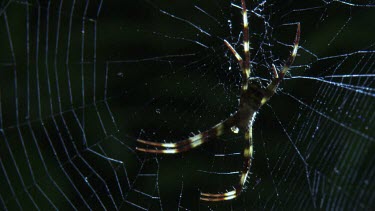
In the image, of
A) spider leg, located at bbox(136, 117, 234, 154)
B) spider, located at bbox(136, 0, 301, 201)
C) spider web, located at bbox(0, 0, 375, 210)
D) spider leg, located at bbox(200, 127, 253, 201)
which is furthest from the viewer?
spider web, located at bbox(0, 0, 375, 210)

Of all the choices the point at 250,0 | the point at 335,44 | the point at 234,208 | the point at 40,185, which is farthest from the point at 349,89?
the point at 40,185

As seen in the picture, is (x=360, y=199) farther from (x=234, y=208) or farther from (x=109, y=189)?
(x=109, y=189)

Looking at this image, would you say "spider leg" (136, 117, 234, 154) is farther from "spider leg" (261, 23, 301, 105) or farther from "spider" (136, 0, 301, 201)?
"spider leg" (261, 23, 301, 105)

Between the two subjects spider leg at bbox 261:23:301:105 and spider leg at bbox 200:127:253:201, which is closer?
spider leg at bbox 261:23:301:105

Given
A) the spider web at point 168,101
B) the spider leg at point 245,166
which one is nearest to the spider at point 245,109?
the spider leg at point 245,166

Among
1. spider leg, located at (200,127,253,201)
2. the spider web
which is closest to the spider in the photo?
spider leg, located at (200,127,253,201)

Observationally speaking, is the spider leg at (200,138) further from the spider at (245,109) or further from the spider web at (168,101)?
the spider web at (168,101)

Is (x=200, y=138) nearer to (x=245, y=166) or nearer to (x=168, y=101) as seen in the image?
(x=245, y=166)

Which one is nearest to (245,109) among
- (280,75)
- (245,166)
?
(280,75)
